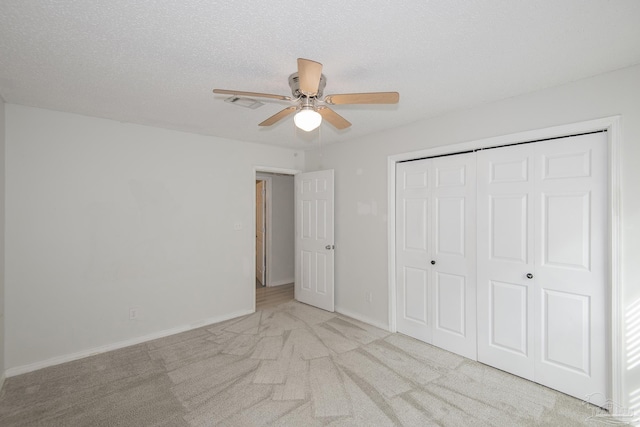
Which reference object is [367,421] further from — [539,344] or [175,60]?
[175,60]

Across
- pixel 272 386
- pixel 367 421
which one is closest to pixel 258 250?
pixel 272 386

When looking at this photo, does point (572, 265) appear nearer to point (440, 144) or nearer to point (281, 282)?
point (440, 144)

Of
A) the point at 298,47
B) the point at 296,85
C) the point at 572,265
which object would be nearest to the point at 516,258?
the point at 572,265

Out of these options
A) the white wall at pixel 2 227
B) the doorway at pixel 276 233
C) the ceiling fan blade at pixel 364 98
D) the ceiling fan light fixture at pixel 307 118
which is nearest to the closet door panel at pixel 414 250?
the ceiling fan blade at pixel 364 98

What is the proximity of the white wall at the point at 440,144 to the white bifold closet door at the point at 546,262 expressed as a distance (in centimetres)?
15

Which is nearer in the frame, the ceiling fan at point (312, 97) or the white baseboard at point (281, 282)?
the ceiling fan at point (312, 97)

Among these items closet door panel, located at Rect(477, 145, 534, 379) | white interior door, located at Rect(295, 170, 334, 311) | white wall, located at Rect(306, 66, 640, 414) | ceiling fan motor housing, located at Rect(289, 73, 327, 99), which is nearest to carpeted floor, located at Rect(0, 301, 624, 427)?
closet door panel, located at Rect(477, 145, 534, 379)

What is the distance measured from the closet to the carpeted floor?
0.23m

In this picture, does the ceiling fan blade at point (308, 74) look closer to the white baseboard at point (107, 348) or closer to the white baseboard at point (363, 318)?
the white baseboard at point (363, 318)

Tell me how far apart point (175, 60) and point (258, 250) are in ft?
15.2

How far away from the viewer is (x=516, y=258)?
8.41ft

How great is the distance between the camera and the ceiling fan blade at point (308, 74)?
4.69 ft

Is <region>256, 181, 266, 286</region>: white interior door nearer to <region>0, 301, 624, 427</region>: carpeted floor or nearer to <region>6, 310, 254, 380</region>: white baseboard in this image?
<region>6, 310, 254, 380</region>: white baseboard

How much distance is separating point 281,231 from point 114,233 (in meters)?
3.13
